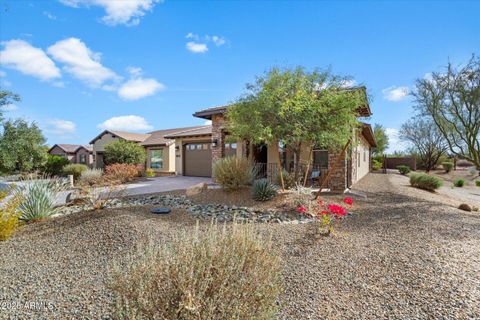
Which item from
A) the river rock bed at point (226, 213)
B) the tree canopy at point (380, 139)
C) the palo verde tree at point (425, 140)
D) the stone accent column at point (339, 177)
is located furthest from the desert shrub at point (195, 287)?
the tree canopy at point (380, 139)

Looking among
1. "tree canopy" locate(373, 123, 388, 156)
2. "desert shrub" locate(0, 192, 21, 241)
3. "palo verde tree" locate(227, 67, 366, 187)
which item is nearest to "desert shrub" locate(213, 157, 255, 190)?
"palo verde tree" locate(227, 67, 366, 187)

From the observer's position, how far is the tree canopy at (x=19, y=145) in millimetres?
14070

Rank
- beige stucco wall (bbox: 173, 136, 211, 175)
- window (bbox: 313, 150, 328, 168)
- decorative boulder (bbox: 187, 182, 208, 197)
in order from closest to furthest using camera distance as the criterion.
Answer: decorative boulder (bbox: 187, 182, 208, 197)
window (bbox: 313, 150, 328, 168)
beige stucco wall (bbox: 173, 136, 211, 175)

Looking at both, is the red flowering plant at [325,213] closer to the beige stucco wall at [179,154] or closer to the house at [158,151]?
the beige stucco wall at [179,154]

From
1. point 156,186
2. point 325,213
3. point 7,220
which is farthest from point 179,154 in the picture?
point 325,213

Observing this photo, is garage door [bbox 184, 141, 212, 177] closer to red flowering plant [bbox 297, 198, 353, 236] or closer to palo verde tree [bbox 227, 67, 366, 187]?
palo verde tree [bbox 227, 67, 366, 187]

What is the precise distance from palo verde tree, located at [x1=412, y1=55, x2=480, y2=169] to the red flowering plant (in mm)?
8582

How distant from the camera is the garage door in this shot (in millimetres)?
18156

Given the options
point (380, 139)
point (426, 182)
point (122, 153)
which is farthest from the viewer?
point (380, 139)

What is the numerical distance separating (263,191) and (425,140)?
30.1 m

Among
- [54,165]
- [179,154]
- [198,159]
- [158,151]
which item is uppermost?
[158,151]

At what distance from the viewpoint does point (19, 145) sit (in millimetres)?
14727

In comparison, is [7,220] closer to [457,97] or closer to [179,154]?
[179,154]

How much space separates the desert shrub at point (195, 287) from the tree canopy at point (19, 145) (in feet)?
55.0
